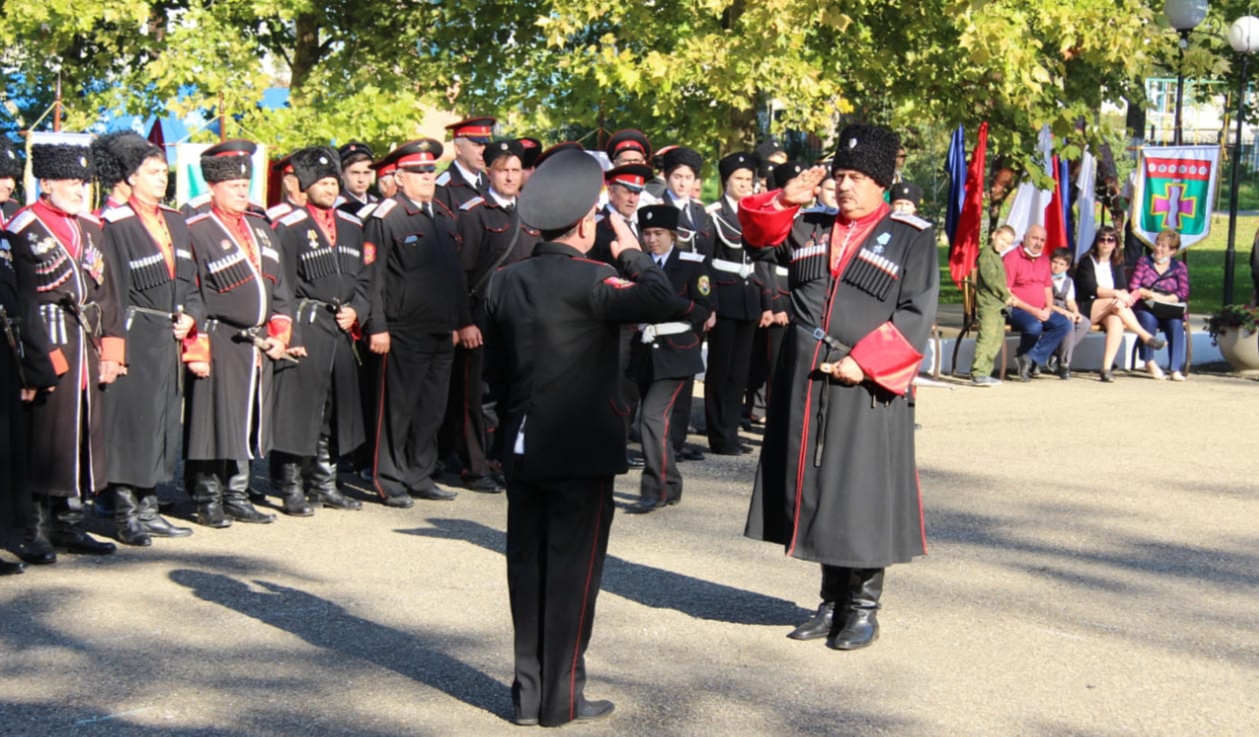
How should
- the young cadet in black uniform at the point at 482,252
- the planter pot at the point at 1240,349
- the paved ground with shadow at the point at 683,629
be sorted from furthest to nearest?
the planter pot at the point at 1240,349, the young cadet in black uniform at the point at 482,252, the paved ground with shadow at the point at 683,629

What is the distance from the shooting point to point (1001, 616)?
6.88 m

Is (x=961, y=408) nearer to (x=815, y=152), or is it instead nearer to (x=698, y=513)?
(x=698, y=513)

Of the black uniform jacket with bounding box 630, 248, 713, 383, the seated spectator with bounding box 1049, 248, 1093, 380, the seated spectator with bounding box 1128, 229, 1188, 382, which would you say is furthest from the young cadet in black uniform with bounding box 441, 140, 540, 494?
the seated spectator with bounding box 1128, 229, 1188, 382

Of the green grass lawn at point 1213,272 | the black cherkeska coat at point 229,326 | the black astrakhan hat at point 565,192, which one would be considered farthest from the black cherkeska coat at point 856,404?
the green grass lawn at point 1213,272

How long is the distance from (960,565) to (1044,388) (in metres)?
7.65

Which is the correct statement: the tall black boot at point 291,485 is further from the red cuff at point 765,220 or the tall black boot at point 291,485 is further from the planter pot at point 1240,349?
the planter pot at point 1240,349

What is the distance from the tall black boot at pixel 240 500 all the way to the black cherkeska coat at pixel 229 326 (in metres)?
0.14

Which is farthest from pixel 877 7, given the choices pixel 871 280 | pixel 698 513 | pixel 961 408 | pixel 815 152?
pixel 871 280

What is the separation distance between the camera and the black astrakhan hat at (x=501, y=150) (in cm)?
990

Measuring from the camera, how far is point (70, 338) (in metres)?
7.77

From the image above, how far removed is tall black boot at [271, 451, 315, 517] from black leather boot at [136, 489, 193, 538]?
0.68m

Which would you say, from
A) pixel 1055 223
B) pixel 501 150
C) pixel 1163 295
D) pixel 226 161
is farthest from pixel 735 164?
pixel 1055 223

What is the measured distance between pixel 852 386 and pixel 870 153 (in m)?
0.88

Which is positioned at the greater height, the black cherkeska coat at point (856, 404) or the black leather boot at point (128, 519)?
the black cherkeska coat at point (856, 404)
